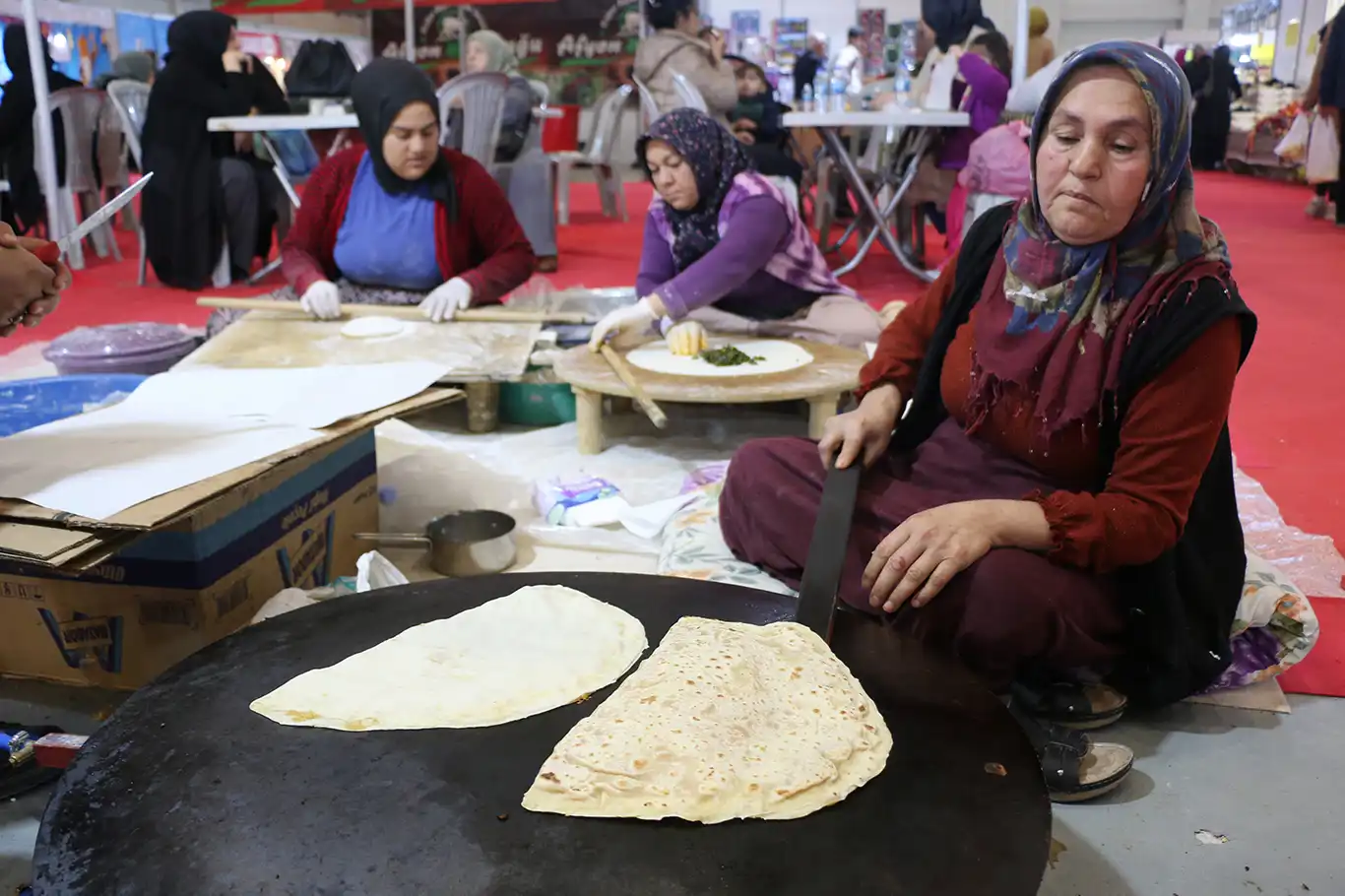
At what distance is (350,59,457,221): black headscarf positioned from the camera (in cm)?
307

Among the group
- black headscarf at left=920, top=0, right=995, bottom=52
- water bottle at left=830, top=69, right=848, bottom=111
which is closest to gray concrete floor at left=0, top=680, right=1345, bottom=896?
water bottle at left=830, top=69, right=848, bottom=111

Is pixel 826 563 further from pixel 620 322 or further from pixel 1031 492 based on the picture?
pixel 620 322

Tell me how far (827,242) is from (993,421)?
16.2ft

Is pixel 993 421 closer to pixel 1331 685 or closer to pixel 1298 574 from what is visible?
pixel 1331 685

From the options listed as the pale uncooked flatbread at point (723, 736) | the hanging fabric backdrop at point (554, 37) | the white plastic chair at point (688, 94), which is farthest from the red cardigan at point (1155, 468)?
the hanging fabric backdrop at point (554, 37)

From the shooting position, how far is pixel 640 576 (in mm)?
1321

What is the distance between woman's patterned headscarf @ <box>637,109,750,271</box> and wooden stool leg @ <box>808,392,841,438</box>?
63cm

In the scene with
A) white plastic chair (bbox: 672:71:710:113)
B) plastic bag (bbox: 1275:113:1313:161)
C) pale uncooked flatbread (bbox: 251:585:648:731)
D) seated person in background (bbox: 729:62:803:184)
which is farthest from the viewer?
plastic bag (bbox: 1275:113:1313:161)

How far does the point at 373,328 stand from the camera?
2973mm

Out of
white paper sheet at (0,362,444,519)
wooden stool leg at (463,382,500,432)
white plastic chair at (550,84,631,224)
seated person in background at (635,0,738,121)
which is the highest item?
seated person in background at (635,0,738,121)

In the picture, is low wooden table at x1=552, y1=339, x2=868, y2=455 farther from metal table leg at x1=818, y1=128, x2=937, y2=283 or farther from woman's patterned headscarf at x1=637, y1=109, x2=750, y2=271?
metal table leg at x1=818, y1=128, x2=937, y2=283

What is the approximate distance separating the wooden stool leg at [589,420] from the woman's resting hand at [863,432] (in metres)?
1.17

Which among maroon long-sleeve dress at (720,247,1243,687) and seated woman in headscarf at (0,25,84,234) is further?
seated woman in headscarf at (0,25,84,234)

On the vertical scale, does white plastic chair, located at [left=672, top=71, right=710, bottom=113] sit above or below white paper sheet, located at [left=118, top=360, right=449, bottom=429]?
above
